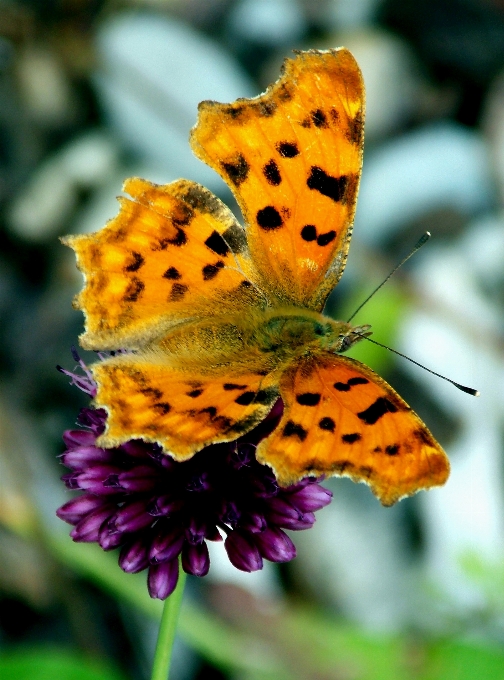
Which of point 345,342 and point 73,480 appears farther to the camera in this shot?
point 345,342

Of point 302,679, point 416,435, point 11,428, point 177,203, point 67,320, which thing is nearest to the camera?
point 416,435

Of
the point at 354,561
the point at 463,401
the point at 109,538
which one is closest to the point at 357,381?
the point at 109,538

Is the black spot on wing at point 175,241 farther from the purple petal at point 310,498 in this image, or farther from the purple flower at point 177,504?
the purple petal at point 310,498

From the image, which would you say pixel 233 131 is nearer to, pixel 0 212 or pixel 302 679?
pixel 302 679

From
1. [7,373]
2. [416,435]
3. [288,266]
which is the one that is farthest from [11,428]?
[416,435]

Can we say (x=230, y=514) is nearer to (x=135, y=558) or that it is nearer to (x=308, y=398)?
(x=135, y=558)
